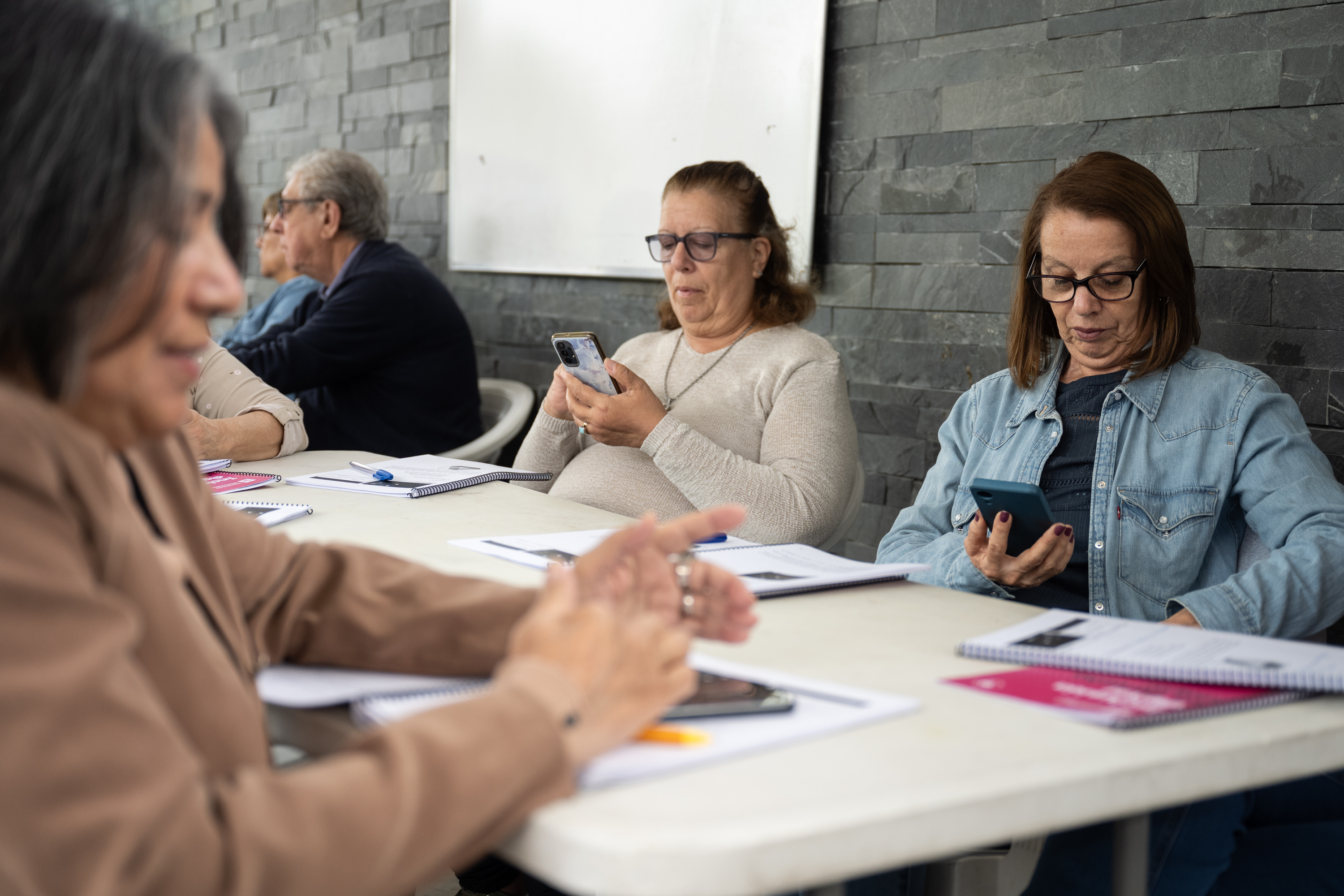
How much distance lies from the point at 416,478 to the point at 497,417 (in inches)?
72.6

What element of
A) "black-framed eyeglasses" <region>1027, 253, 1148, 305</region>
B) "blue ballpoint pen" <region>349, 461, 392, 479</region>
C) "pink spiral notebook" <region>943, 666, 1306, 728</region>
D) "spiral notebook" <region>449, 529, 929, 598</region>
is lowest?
"blue ballpoint pen" <region>349, 461, 392, 479</region>

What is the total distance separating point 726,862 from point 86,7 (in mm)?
605

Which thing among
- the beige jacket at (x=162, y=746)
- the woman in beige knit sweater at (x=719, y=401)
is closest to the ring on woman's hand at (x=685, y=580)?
the beige jacket at (x=162, y=746)

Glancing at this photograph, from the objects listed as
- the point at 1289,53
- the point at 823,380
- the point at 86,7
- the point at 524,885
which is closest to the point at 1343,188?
the point at 1289,53

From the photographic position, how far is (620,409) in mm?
2104

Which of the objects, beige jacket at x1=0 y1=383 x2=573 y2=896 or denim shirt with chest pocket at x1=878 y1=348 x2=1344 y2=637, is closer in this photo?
beige jacket at x1=0 y1=383 x2=573 y2=896

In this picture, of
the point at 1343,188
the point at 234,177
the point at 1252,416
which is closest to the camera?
the point at 234,177

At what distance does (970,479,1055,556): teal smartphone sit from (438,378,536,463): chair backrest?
1.65m

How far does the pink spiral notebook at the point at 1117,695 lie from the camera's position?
2.91 feet

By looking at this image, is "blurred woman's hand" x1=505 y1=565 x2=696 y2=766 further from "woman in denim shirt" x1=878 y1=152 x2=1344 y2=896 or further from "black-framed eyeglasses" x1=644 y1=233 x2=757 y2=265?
"black-framed eyeglasses" x1=644 y1=233 x2=757 y2=265

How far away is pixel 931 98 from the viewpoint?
9.12ft

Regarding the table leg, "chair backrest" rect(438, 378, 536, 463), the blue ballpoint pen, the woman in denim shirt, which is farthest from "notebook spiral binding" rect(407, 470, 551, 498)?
the table leg

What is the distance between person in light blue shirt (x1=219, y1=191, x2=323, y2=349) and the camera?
4.06 meters

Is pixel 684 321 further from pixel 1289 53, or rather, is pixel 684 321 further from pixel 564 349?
pixel 1289 53
